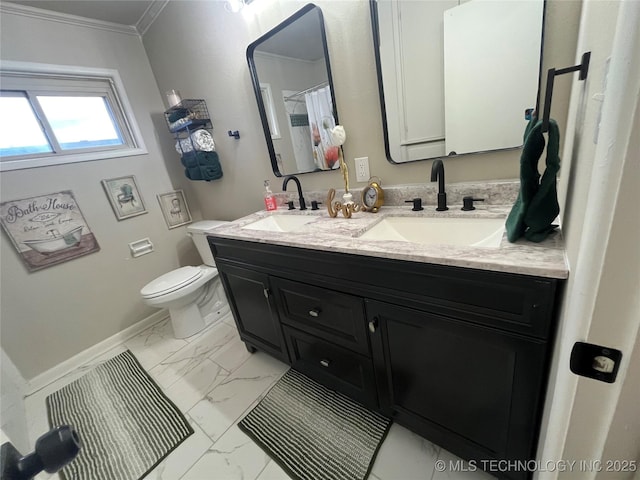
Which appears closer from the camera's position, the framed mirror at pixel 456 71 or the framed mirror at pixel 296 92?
the framed mirror at pixel 456 71

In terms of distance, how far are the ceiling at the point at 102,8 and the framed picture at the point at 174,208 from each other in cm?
129

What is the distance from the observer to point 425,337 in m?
0.83

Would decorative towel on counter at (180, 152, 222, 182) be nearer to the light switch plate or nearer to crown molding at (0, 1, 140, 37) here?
crown molding at (0, 1, 140, 37)

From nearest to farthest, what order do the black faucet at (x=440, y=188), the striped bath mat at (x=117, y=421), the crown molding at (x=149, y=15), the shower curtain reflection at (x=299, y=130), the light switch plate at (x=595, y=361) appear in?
the light switch plate at (x=595, y=361)
the black faucet at (x=440, y=188)
the striped bath mat at (x=117, y=421)
the shower curtain reflection at (x=299, y=130)
the crown molding at (x=149, y=15)

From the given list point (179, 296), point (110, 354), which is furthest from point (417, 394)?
point (110, 354)

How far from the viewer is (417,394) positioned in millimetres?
947

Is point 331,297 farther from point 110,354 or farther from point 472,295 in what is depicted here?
point 110,354

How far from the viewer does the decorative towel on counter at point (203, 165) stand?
1919mm

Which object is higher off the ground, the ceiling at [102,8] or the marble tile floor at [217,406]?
the ceiling at [102,8]

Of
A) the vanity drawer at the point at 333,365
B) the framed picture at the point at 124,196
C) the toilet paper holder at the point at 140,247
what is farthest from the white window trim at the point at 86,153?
the vanity drawer at the point at 333,365

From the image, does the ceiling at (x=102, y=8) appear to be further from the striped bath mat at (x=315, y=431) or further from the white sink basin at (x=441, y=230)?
the striped bath mat at (x=315, y=431)

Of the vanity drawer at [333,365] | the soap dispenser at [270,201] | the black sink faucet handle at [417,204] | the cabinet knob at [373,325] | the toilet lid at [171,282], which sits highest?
the soap dispenser at [270,201]

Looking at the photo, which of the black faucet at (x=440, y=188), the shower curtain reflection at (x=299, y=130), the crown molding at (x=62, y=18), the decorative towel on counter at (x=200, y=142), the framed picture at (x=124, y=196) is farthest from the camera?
the framed picture at (x=124, y=196)

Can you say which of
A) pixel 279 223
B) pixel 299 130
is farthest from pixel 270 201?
pixel 299 130
